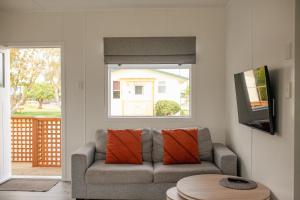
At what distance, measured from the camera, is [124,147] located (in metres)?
3.63

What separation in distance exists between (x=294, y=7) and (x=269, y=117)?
0.87 metres

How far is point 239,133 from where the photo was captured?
3.41 meters

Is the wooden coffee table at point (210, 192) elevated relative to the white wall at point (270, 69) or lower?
lower

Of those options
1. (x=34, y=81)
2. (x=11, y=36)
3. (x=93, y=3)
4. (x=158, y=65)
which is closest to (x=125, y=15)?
(x=93, y=3)

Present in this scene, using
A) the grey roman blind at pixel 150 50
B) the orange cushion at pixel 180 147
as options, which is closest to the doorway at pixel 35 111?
the grey roman blind at pixel 150 50

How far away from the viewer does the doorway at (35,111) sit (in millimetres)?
5289

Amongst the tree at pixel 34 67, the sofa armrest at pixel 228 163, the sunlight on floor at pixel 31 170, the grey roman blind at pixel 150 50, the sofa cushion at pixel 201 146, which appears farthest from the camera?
the tree at pixel 34 67

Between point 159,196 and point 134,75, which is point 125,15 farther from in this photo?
point 159,196

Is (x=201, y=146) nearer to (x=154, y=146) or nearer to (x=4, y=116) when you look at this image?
(x=154, y=146)

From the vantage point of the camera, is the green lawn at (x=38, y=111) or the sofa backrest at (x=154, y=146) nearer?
the sofa backrest at (x=154, y=146)

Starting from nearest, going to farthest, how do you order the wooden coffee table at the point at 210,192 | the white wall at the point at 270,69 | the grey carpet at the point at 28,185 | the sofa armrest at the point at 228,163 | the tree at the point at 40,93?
the white wall at the point at 270,69 → the wooden coffee table at the point at 210,192 → the sofa armrest at the point at 228,163 → the grey carpet at the point at 28,185 → the tree at the point at 40,93

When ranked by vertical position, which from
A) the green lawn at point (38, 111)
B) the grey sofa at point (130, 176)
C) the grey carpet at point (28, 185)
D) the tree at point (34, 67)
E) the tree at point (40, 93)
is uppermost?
the tree at point (34, 67)

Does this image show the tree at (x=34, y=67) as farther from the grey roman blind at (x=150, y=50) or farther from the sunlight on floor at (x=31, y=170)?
the grey roman blind at (x=150, y=50)

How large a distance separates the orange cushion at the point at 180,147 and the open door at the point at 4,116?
2.46 meters
